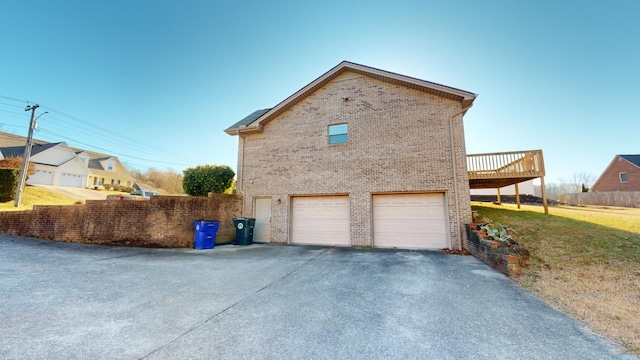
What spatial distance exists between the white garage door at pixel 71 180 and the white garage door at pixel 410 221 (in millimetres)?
34602

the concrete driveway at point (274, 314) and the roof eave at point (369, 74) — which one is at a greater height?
the roof eave at point (369, 74)

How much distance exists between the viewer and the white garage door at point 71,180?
2653 centimetres

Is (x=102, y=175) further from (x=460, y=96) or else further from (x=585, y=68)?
(x=585, y=68)

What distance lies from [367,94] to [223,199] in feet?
24.3

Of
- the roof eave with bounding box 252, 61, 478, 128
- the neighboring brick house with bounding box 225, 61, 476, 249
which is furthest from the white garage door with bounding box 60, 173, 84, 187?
the roof eave with bounding box 252, 61, 478, 128

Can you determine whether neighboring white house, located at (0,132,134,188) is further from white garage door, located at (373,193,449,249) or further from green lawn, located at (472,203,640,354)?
green lawn, located at (472,203,640,354)

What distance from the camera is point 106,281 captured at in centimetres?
472

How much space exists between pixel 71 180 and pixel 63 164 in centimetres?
189

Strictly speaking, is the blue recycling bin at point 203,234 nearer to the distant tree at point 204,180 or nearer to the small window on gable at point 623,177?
the distant tree at point 204,180

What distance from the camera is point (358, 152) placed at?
31.8 ft

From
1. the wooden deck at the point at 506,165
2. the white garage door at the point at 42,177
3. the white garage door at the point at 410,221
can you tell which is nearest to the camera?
the white garage door at the point at 410,221

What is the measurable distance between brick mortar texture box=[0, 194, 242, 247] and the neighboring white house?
2042cm

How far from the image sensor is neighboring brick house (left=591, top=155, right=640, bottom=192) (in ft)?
88.8

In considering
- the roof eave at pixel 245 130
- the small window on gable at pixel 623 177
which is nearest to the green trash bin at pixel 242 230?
the roof eave at pixel 245 130
